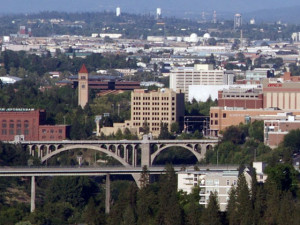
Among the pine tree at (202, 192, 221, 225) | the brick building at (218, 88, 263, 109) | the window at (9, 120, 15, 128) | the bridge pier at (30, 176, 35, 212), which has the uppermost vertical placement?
the brick building at (218, 88, 263, 109)

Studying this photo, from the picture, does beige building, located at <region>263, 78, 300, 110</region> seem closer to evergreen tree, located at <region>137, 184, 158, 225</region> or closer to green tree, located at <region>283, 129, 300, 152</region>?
green tree, located at <region>283, 129, 300, 152</region>

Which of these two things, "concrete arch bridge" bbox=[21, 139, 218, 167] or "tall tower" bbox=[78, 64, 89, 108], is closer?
"concrete arch bridge" bbox=[21, 139, 218, 167]

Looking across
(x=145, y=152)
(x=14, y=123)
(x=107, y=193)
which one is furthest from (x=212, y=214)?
(x=14, y=123)

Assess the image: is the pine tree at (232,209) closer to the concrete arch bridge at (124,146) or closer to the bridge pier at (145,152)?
the bridge pier at (145,152)

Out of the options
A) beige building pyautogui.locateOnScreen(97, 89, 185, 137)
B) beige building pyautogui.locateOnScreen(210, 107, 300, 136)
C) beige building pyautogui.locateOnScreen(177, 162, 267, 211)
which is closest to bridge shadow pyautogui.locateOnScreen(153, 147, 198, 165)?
beige building pyautogui.locateOnScreen(210, 107, 300, 136)

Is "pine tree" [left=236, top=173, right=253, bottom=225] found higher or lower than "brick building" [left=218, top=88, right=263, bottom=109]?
lower

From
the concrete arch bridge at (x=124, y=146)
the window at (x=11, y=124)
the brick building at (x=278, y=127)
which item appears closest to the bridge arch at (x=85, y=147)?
the concrete arch bridge at (x=124, y=146)

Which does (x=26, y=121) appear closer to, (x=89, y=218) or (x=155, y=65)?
(x=89, y=218)
